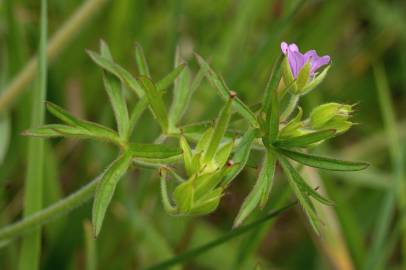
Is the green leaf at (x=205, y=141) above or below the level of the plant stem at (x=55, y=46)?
below

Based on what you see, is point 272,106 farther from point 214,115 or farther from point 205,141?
point 214,115

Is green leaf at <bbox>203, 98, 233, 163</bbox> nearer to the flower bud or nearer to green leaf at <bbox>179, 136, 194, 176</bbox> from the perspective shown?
green leaf at <bbox>179, 136, 194, 176</bbox>

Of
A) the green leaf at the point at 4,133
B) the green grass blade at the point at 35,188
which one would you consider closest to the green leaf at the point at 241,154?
the green grass blade at the point at 35,188

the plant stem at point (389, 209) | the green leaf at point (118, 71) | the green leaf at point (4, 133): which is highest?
the green leaf at point (4, 133)

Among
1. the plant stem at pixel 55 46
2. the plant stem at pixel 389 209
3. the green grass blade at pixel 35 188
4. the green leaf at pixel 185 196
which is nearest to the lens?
the green leaf at pixel 185 196

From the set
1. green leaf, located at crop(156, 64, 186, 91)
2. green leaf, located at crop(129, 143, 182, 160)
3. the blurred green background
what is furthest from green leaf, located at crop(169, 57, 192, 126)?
the blurred green background

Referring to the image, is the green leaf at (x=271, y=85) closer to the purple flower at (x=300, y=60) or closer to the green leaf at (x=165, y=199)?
the purple flower at (x=300, y=60)
